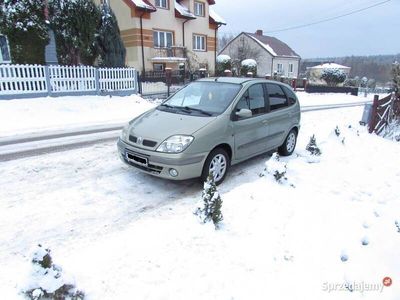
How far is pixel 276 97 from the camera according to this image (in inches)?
252

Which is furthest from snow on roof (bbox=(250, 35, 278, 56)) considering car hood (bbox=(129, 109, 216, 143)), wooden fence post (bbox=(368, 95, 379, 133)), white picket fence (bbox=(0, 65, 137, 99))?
car hood (bbox=(129, 109, 216, 143))

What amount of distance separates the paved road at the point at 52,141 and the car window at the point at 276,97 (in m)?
4.08

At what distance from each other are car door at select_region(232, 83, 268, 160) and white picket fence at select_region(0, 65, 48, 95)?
404 inches

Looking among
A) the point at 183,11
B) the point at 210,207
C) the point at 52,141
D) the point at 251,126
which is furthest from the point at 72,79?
the point at 183,11

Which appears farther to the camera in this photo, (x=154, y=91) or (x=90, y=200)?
(x=154, y=91)

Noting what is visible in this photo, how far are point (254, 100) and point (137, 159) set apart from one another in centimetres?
238

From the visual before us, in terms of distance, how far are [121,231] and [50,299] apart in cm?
127

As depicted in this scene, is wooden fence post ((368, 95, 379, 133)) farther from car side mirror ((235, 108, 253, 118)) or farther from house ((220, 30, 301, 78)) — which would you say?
house ((220, 30, 301, 78))

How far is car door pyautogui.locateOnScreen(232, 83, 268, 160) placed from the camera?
17.2ft

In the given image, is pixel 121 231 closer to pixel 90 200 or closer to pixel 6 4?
pixel 90 200

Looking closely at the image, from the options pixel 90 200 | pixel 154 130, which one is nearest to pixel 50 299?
pixel 90 200

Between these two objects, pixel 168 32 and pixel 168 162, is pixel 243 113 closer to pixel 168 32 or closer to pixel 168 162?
pixel 168 162

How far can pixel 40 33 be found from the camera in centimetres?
1454

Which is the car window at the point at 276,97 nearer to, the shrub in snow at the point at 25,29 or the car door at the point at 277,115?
the car door at the point at 277,115
